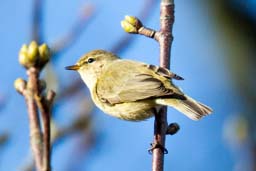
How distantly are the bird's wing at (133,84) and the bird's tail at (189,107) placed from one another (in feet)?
0.15

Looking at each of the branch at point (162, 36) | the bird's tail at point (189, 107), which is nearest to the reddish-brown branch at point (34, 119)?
the branch at point (162, 36)

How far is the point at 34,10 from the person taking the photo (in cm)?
275

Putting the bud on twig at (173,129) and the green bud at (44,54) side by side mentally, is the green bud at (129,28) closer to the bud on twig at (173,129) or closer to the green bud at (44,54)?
the bud on twig at (173,129)

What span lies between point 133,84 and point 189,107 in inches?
21.5

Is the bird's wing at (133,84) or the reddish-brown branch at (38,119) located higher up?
the bird's wing at (133,84)

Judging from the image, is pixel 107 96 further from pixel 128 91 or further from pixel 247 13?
pixel 247 13

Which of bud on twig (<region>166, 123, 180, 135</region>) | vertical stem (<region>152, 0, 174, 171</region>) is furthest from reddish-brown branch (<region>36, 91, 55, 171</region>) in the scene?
bud on twig (<region>166, 123, 180, 135</region>)

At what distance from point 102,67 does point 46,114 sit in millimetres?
3092

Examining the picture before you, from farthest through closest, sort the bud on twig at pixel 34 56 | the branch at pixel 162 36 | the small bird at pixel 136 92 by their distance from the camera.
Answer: the small bird at pixel 136 92 → the branch at pixel 162 36 → the bud on twig at pixel 34 56

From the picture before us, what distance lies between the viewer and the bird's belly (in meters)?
3.55

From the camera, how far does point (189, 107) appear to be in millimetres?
3318

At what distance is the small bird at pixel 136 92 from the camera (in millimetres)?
3374

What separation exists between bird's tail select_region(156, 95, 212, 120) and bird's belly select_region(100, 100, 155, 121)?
82 millimetres

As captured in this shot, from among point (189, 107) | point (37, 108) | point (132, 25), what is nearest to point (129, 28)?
point (132, 25)
